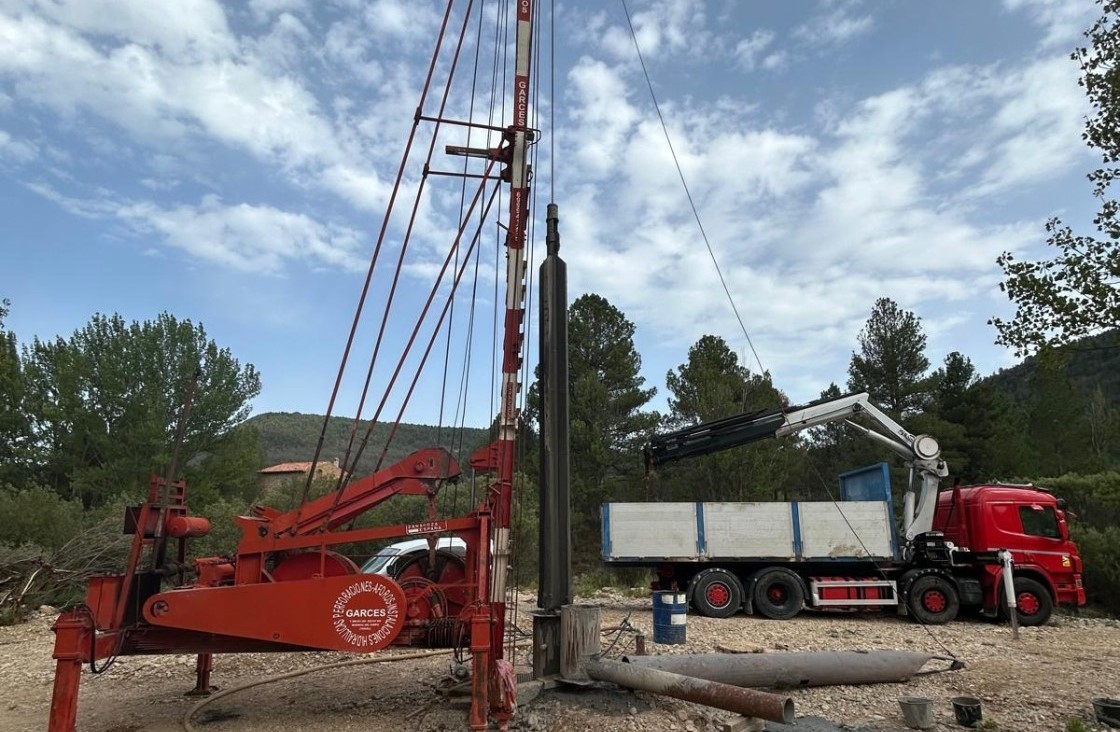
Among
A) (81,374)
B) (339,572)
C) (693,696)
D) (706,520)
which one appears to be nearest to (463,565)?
(339,572)

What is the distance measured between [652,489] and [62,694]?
1089 inches

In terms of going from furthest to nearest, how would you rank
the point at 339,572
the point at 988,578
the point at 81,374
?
the point at 81,374, the point at 988,578, the point at 339,572

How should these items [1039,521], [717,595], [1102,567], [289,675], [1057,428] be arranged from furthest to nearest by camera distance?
[1057,428] < [1102,567] < [717,595] < [1039,521] < [289,675]

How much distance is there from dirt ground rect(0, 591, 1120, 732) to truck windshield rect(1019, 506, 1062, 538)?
238 cm

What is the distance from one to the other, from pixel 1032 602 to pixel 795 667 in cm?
888

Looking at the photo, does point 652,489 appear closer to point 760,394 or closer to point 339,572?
point 760,394

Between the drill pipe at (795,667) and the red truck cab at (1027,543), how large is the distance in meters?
7.14

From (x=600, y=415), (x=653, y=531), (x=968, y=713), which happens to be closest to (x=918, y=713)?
(x=968, y=713)

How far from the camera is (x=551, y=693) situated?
6703 millimetres

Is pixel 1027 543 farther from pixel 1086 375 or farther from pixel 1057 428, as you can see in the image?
pixel 1086 375

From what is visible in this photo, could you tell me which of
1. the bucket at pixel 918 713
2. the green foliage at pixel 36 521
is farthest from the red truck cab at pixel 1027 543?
the green foliage at pixel 36 521

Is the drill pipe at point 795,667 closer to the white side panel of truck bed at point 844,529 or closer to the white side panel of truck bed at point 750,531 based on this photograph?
the white side panel of truck bed at point 750,531

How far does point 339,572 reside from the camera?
702 cm

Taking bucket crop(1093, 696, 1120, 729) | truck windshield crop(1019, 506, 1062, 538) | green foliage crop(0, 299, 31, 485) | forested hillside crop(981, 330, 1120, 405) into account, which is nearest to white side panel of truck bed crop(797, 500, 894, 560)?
truck windshield crop(1019, 506, 1062, 538)
